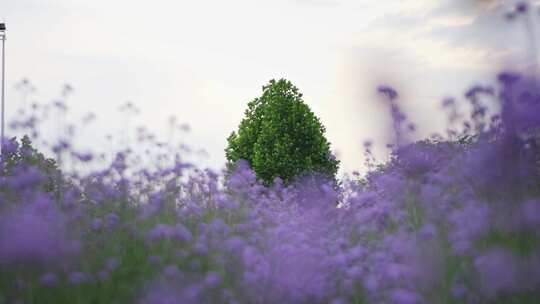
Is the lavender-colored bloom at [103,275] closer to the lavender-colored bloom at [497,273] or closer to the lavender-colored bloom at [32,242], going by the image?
the lavender-colored bloom at [32,242]

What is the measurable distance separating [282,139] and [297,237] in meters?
16.1

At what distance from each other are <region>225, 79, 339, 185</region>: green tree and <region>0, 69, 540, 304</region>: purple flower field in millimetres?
13522

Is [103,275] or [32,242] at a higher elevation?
[32,242]

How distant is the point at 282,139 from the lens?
2362cm

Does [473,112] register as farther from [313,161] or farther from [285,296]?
[313,161]

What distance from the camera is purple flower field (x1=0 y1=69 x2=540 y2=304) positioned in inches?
240

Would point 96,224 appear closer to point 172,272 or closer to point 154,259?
point 154,259

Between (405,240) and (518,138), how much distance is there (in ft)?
7.23

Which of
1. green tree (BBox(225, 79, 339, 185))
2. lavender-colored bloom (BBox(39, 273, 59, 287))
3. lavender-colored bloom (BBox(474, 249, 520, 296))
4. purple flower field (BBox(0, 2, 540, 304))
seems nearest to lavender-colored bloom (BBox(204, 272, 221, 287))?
purple flower field (BBox(0, 2, 540, 304))

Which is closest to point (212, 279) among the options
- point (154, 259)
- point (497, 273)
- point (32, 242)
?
point (154, 259)

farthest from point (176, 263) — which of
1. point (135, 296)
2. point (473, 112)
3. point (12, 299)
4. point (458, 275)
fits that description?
point (473, 112)

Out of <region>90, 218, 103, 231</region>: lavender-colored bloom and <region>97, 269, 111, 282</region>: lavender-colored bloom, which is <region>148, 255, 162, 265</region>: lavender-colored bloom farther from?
<region>90, 218, 103, 231</region>: lavender-colored bloom

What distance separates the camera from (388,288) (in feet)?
21.0

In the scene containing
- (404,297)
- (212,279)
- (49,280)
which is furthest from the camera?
(212,279)
